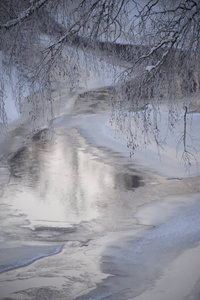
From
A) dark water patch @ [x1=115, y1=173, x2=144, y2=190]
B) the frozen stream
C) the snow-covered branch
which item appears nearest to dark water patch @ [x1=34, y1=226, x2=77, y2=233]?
the frozen stream

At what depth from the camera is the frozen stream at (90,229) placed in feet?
14.8

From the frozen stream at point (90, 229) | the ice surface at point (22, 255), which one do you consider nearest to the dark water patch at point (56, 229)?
the frozen stream at point (90, 229)

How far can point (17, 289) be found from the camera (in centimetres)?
439

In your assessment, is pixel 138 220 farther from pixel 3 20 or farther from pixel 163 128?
pixel 163 128

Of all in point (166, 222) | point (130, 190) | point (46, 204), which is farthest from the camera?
point (130, 190)

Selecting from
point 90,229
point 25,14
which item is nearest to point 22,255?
point 90,229

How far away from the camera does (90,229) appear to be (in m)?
6.09

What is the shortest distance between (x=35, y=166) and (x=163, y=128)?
5.38 m

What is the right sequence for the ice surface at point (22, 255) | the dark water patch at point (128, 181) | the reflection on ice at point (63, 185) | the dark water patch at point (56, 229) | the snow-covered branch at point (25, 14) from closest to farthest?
the snow-covered branch at point (25, 14), the ice surface at point (22, 255), the dark water patch at point (56, 229), the reflection on ice at point (63, 185), the dark water patch at point (128, 181)

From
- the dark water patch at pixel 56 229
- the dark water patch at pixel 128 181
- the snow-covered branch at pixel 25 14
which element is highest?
the snow-covered branch at pixel 25 14

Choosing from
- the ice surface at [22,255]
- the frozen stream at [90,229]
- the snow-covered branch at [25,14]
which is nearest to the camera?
the snow-covered branch at [25,14]

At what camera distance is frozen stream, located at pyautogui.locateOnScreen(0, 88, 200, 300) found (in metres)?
4.51

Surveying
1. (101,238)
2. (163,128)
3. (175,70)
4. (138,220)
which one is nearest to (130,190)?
(138,220)

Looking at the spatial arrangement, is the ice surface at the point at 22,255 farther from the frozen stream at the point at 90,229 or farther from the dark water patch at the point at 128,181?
the dark water patch at the point at 128,181
